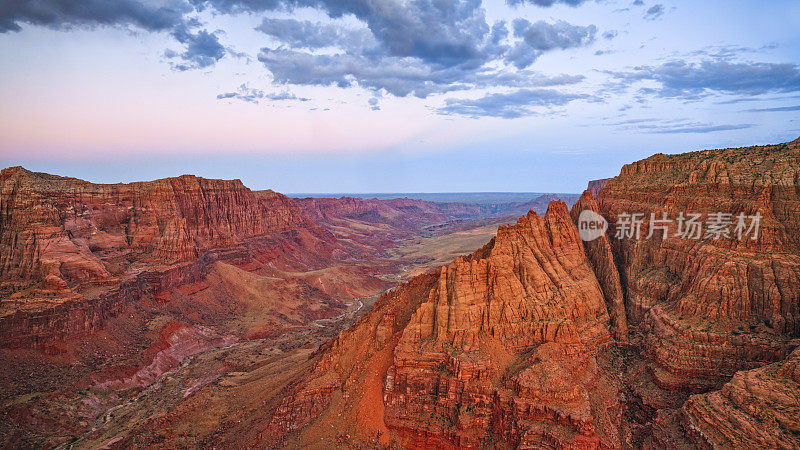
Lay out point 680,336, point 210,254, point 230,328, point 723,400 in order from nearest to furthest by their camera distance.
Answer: point 723,400
point 680,336
point 230,328
point 210,254

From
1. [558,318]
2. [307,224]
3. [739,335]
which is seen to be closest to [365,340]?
[558,318]

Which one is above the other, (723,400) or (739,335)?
(739,335)

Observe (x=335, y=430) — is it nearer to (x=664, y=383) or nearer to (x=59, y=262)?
(x=664, y=383)

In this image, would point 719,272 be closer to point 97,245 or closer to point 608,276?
point 608,276

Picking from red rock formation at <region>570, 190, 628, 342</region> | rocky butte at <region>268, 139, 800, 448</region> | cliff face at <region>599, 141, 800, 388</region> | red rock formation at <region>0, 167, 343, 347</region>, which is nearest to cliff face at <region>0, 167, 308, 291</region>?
red rock formation at <region>0, 167, 343, 347</region>

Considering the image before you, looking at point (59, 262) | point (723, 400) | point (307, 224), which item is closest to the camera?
point (723, 400)

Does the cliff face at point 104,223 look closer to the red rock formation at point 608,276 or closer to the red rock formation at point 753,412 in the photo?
the red rock formation at point 608,276

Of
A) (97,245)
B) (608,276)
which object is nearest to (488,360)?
(608,276)

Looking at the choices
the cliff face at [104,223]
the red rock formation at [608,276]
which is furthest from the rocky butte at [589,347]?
the cliff face at [104,223]
